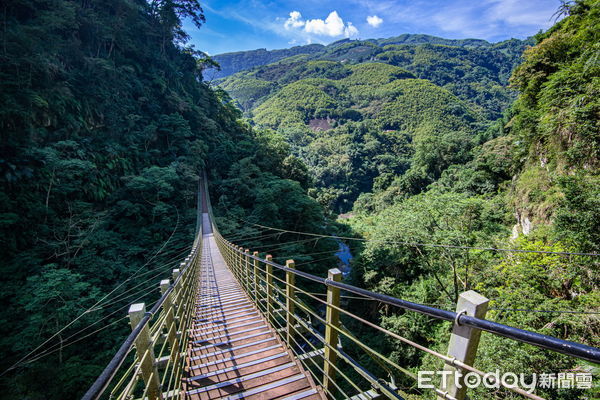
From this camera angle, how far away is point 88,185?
1103 cm

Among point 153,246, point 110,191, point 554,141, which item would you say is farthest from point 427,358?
point 110,191

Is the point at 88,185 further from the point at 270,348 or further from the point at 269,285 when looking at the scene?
the point at 270,348

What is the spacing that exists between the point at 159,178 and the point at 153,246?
355cm

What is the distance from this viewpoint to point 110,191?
1225 centimetres

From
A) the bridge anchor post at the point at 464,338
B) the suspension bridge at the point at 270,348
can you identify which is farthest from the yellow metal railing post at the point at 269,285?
the bridge anchor post at the point at 464,338

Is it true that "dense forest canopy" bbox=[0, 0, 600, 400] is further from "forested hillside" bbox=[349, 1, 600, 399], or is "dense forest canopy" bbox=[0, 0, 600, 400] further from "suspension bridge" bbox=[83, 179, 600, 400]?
"suspension bridge" bbox=[83, 179, 600, 400]

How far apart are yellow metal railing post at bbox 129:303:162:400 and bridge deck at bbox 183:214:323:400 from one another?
2.03ft

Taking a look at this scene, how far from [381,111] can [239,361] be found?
8049cm

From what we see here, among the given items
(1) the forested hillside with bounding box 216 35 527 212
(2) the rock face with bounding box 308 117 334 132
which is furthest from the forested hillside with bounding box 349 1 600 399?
(2) the rock face with bounding box 308 117 334 132

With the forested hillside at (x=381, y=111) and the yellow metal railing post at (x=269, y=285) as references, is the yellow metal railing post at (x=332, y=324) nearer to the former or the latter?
the yellow metal railing post at (x=269, y=285)

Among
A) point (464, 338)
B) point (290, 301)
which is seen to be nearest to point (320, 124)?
point (290, 301)

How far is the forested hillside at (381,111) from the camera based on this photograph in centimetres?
4584

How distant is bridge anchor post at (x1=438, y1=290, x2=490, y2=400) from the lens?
83cm

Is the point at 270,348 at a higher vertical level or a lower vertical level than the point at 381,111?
lower
